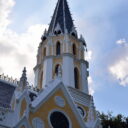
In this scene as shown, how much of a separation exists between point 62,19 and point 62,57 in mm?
7547

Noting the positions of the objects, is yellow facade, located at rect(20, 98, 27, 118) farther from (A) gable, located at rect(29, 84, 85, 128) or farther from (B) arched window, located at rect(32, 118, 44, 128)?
(B) arched window, located at rect(32, 118, 44, 128)

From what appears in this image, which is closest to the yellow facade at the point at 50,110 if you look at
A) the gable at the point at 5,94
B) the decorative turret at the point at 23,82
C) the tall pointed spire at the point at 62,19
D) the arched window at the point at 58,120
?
the arched window at the point at 58,120

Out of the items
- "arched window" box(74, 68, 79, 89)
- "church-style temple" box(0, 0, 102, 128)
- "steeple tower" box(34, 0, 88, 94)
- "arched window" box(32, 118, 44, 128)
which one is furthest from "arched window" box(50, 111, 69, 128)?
"arched window" box(74, 68, 79, 89)

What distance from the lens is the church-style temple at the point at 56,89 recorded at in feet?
73.5

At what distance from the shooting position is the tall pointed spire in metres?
37.7

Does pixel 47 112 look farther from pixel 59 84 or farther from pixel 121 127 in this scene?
pixel 121 127

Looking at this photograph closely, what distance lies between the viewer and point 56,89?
25875 millimetres

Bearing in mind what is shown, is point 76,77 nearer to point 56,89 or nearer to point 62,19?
point 56,89

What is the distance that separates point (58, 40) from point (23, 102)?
48.6 feet

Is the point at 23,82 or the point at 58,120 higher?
the point at 23,82

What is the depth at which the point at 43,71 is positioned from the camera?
33.4 meters

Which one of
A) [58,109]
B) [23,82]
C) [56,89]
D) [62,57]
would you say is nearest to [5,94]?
[23,82]

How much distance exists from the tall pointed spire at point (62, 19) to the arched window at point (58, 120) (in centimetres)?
1482

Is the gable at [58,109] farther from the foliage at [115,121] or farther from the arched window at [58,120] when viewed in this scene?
the foliage at [115,121]
